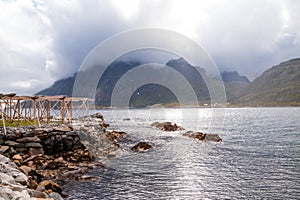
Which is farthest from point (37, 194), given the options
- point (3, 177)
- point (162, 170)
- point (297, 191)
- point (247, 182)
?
point (297, 191)

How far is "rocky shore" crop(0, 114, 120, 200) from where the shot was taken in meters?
22.4

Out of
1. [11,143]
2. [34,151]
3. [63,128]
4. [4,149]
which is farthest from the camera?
[63,128]

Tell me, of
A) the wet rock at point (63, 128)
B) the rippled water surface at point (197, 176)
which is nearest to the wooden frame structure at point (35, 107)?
the wet rock at point (63, 128)

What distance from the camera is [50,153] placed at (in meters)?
34.7

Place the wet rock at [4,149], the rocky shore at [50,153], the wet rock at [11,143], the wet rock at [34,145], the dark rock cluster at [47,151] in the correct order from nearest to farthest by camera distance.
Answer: the rocky shore at [50,153] < the dark rock cluster at [47,151] < the wet rock at [4,149] < the wet rock at [11,143] < the wet rock at [34,145]

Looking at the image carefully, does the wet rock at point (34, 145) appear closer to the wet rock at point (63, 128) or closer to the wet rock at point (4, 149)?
the wet rock at point (4, 149)

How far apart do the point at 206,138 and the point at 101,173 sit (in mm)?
35641

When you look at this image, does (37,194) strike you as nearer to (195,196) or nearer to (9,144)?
(195,196)

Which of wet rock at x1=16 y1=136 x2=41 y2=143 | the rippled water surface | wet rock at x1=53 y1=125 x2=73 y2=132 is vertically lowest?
the rippled water surface

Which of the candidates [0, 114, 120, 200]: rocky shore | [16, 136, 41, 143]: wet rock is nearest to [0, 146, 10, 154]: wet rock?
[0, 114, 120, 200]: rocky shore

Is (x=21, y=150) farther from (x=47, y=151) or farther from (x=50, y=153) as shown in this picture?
Result: (x=50, y=153)

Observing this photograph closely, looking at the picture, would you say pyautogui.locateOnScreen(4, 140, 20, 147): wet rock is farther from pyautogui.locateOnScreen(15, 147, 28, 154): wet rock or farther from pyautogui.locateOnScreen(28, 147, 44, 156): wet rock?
pyautogui.locateOnScreen(28, 147, 44, 156): wet rock

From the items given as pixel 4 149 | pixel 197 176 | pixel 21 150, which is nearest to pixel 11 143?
pixel 21 150

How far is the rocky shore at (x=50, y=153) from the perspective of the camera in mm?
22391
